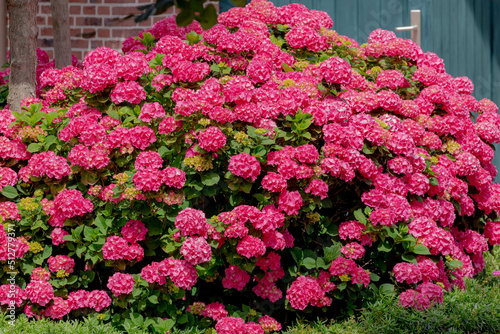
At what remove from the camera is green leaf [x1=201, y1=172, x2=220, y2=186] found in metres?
3.12

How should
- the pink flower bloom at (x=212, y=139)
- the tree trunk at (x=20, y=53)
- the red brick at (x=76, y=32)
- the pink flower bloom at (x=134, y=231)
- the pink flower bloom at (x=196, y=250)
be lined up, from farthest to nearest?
the red brick at (x=76, y=32), the tree trunk at (x=20, y=53), the pink flower bloom at (x=134, y=231), the pink flower bloom at (x=212, y=139), the pink flower bloom at (x=196, y=250)

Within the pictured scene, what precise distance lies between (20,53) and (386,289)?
265 cm

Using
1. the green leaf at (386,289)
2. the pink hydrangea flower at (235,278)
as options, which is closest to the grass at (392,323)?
the green leaf at (386,289)

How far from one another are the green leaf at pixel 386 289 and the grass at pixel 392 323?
0.04 meters

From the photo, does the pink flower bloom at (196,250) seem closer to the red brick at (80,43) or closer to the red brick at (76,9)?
the red brick at (80,43)

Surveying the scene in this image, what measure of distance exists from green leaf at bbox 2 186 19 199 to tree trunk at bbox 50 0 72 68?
4.82 feet

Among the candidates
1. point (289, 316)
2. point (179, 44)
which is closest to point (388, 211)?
point (289, 316)

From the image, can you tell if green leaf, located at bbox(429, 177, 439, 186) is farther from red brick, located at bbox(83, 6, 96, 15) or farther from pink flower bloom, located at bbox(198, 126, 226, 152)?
red brick, located at bbox(83, 6, 96, 15)

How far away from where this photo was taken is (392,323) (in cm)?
313

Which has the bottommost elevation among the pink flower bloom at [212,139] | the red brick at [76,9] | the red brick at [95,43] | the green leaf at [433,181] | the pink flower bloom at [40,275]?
the pink flower bloom at [40,275]

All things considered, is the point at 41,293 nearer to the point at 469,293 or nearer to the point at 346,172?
the point at 346,172

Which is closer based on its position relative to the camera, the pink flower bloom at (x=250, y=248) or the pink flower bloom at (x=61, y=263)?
the pink flower bloom at (x=250, y=248)

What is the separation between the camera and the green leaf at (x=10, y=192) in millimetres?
3369

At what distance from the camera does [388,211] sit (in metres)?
3.26
